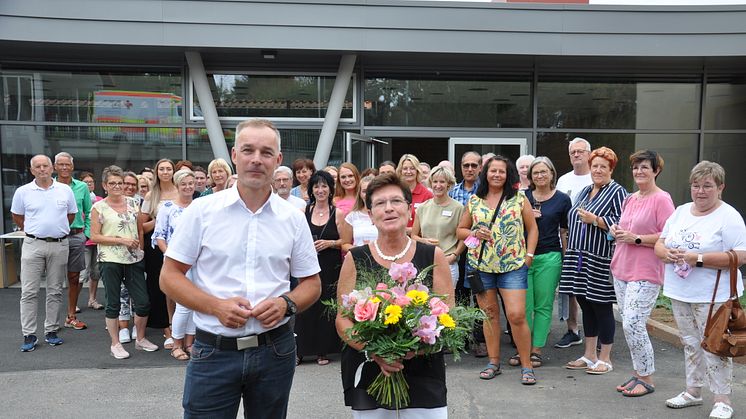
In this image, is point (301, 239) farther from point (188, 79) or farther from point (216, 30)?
point (188, 79)

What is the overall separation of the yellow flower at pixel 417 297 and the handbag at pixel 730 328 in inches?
108

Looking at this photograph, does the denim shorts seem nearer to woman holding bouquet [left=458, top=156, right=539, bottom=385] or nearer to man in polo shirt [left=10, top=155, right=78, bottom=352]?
woman holding bouquet [left=458, top=156, right=539, bottom=385]

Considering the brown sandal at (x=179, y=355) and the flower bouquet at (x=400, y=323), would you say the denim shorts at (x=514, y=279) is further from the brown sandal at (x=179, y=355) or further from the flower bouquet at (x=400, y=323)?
the brown sandal at (x=179, y=355)

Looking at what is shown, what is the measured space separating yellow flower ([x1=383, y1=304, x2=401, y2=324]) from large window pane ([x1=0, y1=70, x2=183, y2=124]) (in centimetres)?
895

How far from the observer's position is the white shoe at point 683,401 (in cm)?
446

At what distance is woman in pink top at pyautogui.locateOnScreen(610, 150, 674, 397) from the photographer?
15.3 feet

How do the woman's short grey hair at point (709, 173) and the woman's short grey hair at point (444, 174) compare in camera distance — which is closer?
the woman's short grey hair at point (709, 173)

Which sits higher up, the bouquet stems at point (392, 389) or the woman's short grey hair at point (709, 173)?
the woman's short grey hair at point (709, 173)

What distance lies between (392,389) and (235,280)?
92 cm

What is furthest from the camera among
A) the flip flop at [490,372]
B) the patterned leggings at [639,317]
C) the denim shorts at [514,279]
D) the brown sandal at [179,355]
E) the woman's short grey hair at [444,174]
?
the brown sandal at [179,355]

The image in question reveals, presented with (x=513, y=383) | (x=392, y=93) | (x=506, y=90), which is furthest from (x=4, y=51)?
(x=513, y=383)

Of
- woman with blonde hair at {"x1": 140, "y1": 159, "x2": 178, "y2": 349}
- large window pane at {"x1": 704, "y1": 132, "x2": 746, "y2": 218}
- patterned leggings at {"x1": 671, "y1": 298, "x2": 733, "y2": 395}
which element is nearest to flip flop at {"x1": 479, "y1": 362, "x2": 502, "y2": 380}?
patterned leggings at {"x1": 671, "y1": 298, "x2": 733, "y2": 395}

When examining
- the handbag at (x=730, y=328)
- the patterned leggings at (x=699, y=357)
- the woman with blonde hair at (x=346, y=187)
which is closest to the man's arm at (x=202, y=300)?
the handbag at (x=730, y=328)

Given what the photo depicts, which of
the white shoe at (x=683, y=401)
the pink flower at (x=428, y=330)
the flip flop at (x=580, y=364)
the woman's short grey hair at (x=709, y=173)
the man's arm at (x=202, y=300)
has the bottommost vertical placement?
the flip flop at (x=580, y=364)
